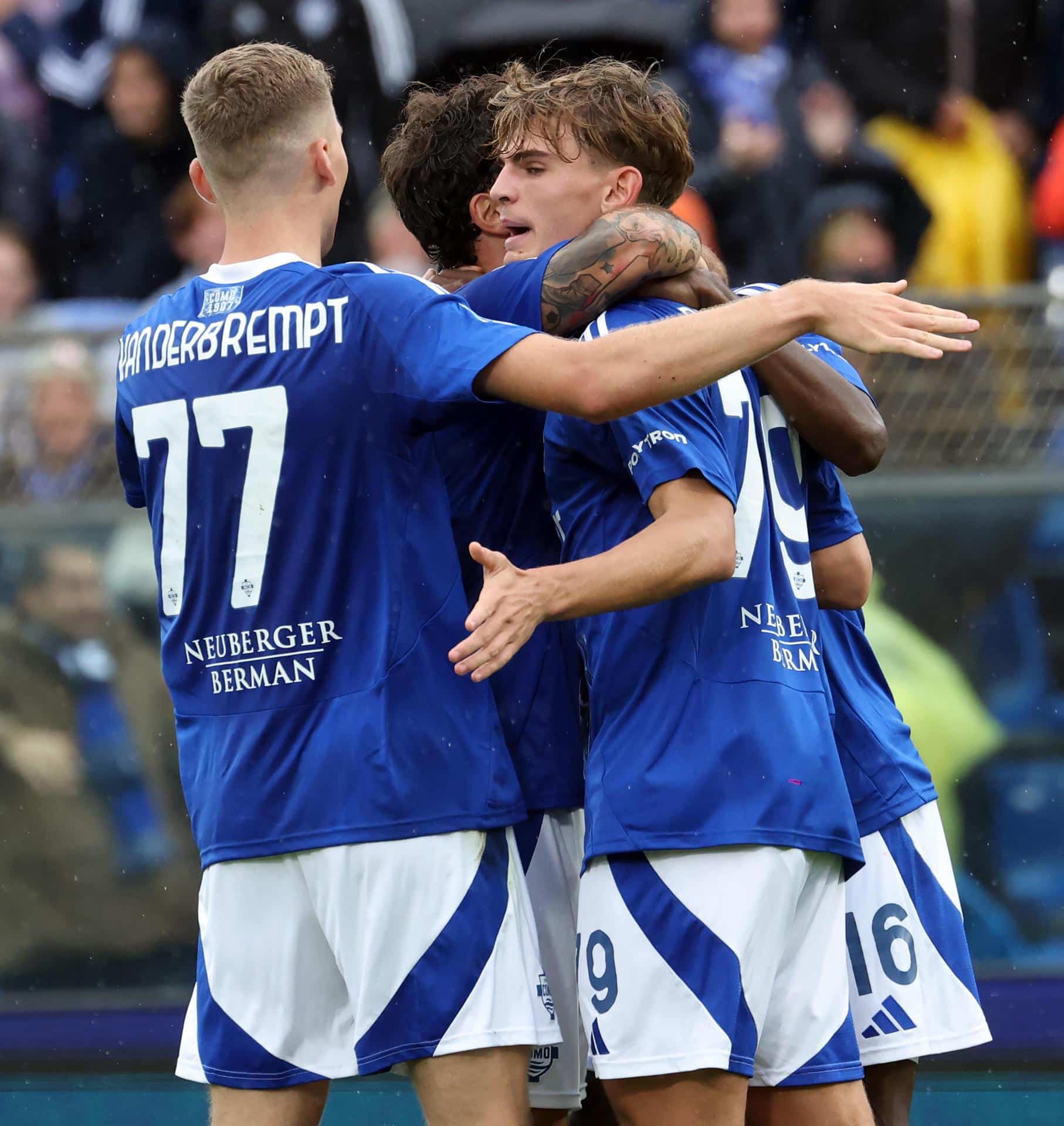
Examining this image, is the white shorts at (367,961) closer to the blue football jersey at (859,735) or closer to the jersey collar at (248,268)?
the blue football jersey at (859,735)

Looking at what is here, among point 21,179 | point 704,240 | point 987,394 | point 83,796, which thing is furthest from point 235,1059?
point 21,179

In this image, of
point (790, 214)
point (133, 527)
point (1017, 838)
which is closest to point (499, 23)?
point (790, 214)

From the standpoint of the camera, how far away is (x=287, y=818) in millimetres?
2836

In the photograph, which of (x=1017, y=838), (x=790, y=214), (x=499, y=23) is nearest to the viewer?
(x=1017, y=838)

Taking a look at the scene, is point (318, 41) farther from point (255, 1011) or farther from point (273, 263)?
point (255, 1011)

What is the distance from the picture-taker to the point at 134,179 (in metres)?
8.27

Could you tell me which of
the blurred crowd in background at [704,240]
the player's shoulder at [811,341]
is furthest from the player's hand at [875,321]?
the blurred crowd in background at [704,240]

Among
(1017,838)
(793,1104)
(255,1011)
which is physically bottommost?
(1017,838)

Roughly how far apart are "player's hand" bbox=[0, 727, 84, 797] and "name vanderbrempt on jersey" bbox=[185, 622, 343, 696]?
3439mm

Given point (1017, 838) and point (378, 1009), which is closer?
point (378, 1009)

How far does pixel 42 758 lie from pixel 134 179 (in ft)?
11.1

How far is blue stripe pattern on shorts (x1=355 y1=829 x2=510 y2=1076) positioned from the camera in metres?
2.75

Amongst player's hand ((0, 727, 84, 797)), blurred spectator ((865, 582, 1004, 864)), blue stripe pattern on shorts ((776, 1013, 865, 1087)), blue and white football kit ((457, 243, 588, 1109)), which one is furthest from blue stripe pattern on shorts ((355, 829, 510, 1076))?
player's hand ((0, 727, 84, 797))

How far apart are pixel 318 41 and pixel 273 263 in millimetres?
5848
